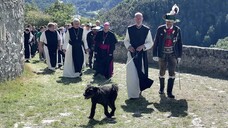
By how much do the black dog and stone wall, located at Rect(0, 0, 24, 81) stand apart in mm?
3450

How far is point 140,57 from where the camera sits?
30.6 feet

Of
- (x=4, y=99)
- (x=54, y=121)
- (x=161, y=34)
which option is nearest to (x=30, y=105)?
(x=4, y=99)

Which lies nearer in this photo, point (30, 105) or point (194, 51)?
point (30, 105)

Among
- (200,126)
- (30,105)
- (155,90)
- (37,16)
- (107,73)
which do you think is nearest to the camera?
(200,126)

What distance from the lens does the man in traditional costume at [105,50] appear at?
12039 millimetres

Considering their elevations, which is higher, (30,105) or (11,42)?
(11,42)

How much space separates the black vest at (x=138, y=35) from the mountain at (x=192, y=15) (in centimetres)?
7661

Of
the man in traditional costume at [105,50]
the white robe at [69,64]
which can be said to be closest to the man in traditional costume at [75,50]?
the white robe at [69,64]

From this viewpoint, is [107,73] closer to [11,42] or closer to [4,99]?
[11,42]

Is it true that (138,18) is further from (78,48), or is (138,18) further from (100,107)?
(78,48)

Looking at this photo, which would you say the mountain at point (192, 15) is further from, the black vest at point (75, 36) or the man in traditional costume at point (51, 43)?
the black vest at point (75, 36)

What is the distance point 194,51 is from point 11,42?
6861 mm

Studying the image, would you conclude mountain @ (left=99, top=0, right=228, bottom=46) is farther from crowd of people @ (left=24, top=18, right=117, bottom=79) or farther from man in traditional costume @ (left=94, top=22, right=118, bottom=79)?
man in traditional costume @ (left=94, top=22, right=118, bottom=79)

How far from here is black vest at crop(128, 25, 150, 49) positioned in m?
9.32
